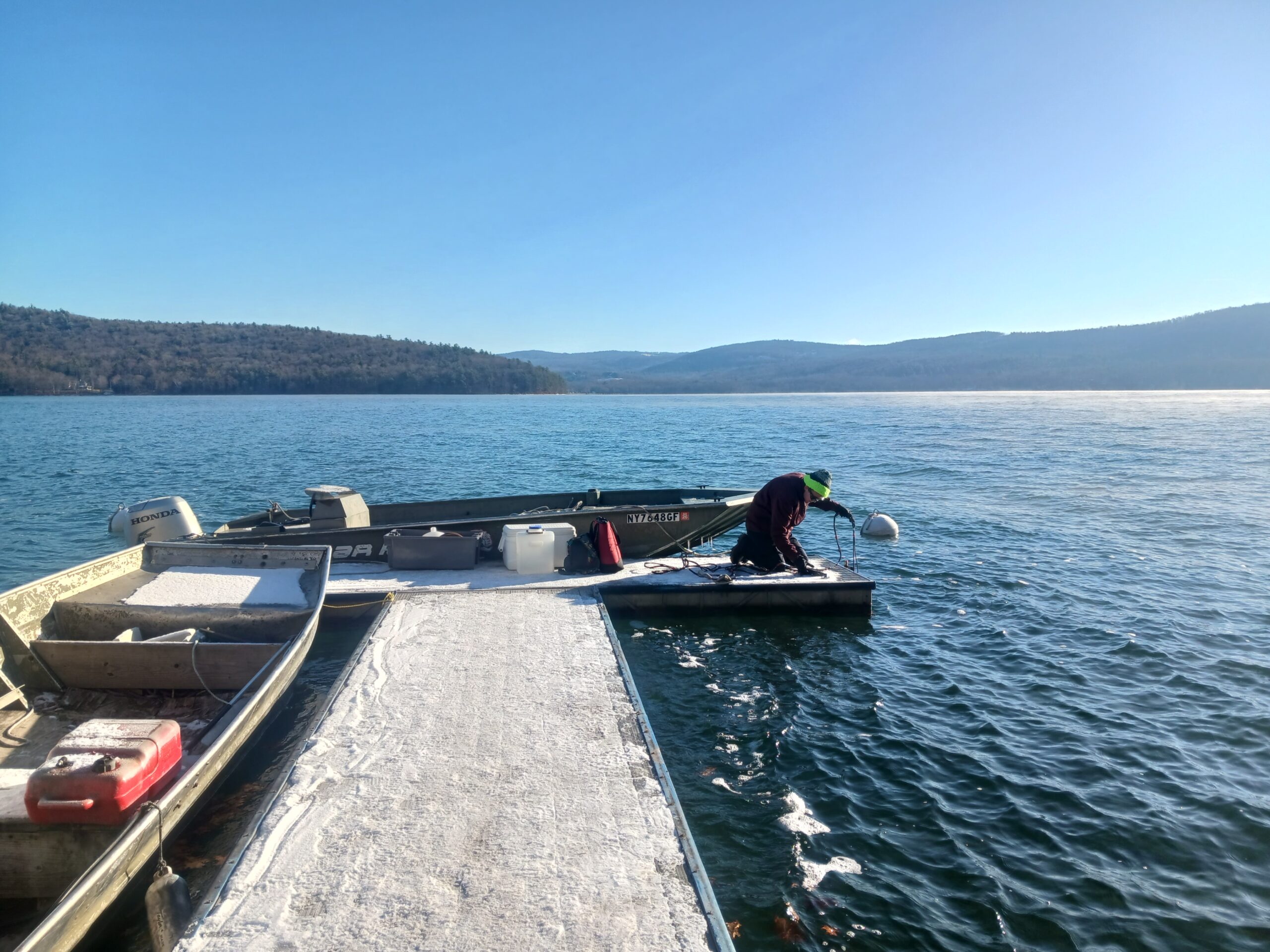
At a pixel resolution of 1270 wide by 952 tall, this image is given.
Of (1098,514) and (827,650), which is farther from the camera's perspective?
(1098,514)

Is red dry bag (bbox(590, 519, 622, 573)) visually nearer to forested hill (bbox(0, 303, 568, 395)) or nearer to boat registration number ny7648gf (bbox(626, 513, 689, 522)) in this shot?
boat registration number ny7648gf (bbox(626, 513, 689, 522))

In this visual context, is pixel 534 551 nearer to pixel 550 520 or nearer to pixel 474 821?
pixel 550 520

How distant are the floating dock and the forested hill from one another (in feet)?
440

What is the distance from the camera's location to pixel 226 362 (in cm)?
12781

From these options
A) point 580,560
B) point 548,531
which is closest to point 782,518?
point 580,560

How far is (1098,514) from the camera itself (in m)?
20.1

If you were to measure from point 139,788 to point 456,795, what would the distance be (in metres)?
2.11

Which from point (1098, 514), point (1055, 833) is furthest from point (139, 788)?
point (1098, 514)

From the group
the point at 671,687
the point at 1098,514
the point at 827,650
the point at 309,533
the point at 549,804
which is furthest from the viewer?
the point at 1098,514

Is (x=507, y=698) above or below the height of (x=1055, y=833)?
above

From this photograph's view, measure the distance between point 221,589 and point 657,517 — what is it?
657cm

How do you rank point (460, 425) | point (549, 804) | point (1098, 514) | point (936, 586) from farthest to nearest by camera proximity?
point (460, 425) → point (1098, 514) → point (936, 586) → point (549, 804)

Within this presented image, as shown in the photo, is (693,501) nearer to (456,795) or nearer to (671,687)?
(671,687)

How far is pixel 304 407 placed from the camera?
3489 inches
